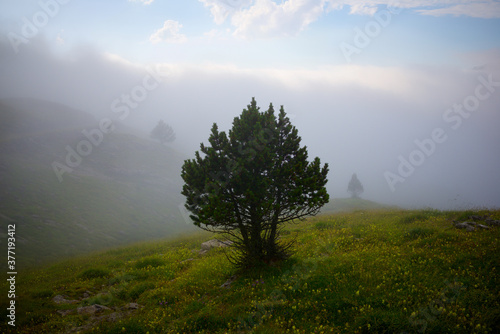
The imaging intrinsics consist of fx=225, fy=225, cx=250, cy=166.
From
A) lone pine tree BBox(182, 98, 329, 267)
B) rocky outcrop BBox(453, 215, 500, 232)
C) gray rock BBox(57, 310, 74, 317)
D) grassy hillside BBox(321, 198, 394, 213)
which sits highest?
lone pine tree BBox(182, 98, 329, 267)

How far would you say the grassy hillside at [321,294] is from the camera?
653 centimetres

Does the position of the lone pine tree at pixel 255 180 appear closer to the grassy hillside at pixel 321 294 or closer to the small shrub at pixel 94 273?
the grassy hillside at pixel 321 294

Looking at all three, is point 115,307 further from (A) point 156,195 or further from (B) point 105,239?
(A) point 156,195

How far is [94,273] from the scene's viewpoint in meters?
14.6

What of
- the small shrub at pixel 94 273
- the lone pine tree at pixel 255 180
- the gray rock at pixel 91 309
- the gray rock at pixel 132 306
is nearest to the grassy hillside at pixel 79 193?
the small shrub at pixel 94 273

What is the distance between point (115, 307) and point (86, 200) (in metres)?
42.7

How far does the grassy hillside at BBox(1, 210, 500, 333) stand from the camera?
21.4 feet

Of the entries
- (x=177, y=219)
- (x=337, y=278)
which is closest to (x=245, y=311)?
(x=337, y=278)

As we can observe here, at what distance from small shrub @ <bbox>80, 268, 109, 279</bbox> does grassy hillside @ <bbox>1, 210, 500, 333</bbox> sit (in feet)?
2.93

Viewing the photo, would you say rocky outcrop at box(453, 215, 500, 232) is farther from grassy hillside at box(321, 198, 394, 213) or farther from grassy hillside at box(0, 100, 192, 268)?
grassy hillside at box(0, 100, 192, 268)

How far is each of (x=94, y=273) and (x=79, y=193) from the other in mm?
39590

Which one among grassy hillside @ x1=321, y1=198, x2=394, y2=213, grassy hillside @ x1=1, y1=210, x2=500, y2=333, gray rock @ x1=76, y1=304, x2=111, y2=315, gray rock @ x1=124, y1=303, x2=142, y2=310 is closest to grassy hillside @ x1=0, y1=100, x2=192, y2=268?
gray rock @ x1=76, y1=304, x2=111, y2=315

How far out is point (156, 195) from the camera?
196ft

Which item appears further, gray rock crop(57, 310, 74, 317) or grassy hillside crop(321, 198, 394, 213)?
grassy hillside crop(321, 198, 394, 213)
